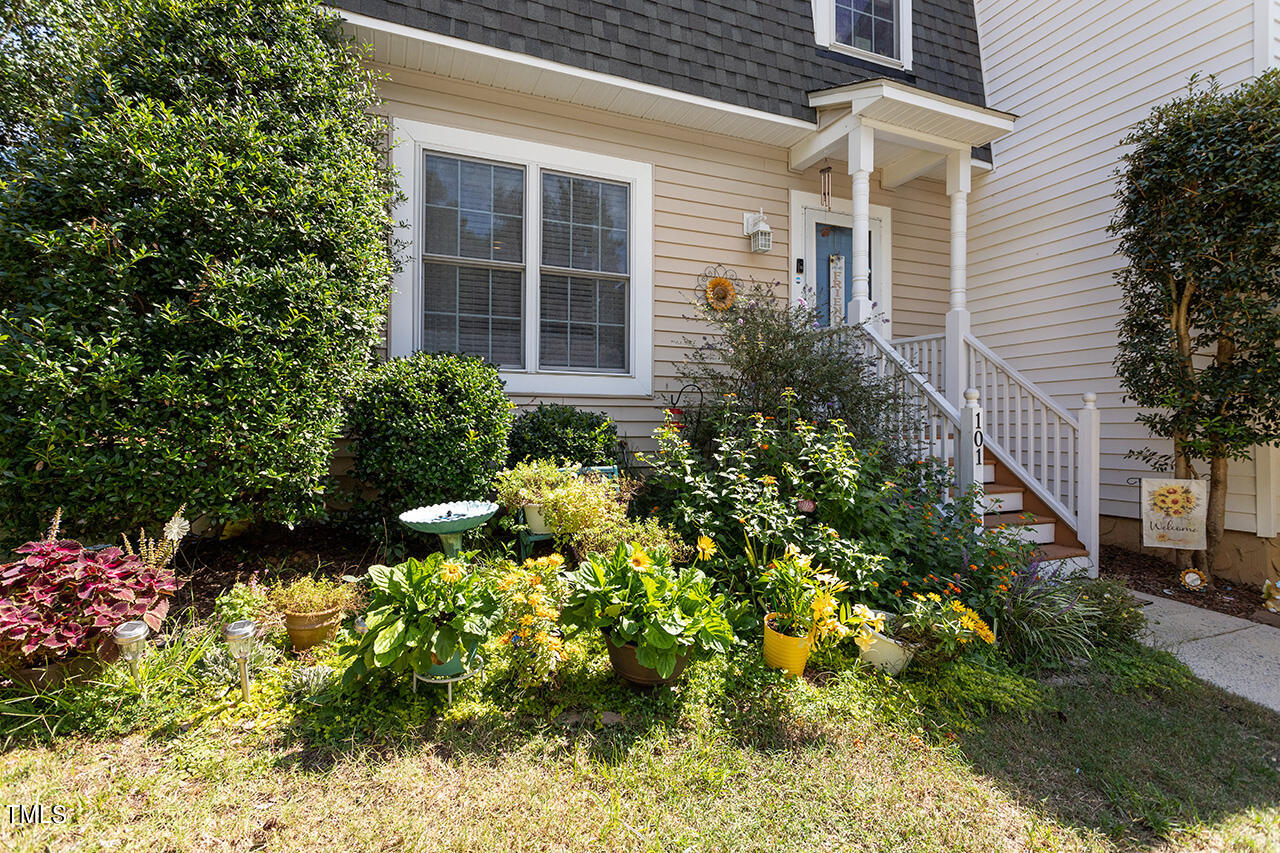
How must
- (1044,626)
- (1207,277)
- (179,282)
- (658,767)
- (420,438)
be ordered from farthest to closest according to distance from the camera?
(1207,277)
(420,438)
(1044,626)
(179,282)
(658,767)

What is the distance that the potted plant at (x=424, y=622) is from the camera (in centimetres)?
217

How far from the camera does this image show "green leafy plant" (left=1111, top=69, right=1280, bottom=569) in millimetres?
3963

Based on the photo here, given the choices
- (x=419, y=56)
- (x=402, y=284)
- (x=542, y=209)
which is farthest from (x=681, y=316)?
(x=419, y=56)

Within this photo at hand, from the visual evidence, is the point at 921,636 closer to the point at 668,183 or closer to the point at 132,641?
the point at 132,641

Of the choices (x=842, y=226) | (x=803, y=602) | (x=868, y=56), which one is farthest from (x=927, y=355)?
(x=803, y=602)

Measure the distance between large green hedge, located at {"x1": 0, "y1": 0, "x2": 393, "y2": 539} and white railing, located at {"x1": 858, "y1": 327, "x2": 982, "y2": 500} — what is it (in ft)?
12.6

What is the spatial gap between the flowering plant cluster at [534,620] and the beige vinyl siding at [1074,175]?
5.37 metres

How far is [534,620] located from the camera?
240cm

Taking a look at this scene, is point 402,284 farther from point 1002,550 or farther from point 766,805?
point 1002,550

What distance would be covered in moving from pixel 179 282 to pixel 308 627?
182 cm

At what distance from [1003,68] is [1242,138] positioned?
308 cm

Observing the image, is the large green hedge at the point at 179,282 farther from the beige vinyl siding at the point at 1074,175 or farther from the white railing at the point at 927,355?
the beige vinyl siding at the point at 1074,175

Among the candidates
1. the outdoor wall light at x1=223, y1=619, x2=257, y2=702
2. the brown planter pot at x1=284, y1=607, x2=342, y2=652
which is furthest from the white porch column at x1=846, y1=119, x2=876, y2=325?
the outdoor wall light at x1=223, y1=619, x2=257, y2=702

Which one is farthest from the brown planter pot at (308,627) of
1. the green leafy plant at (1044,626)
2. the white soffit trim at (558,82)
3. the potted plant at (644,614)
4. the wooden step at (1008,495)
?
the wooden step at (1008,495)
